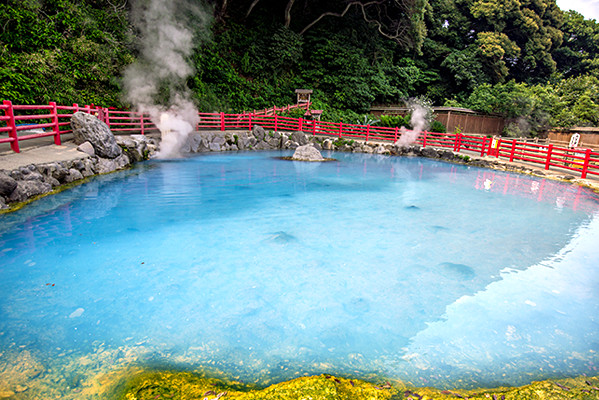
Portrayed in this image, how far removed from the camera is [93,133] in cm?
1041

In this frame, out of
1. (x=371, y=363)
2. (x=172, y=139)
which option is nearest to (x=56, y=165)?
(x=172, y=139)

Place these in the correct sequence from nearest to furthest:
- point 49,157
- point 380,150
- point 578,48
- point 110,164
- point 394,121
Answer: point 49,157
point 110,164
point 380,150
point 394,121
point 578,48

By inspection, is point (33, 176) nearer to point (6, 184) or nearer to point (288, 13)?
point (6, 184)

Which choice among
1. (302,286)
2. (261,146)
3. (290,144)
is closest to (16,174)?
(302,286)

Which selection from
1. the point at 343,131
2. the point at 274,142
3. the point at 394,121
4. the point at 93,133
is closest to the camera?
the point at 93,133

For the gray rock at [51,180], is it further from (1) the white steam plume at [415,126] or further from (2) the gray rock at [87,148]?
(1) the white steam plume at [415,126]

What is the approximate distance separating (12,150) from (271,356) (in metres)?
8.62

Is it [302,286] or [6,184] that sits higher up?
[6,184]

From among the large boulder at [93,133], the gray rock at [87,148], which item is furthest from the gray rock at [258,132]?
the gray rock at [87,148]

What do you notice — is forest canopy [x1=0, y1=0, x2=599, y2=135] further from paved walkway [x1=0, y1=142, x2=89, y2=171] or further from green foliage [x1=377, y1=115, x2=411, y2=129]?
paved walkway [x1=0, y1=142, x2=89, y2=171]

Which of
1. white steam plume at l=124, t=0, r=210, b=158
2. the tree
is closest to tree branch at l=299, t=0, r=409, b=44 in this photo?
white steam plume at l=124, t=0, r=210, b=158

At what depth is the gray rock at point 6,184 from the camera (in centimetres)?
646

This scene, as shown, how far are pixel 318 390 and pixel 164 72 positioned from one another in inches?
677

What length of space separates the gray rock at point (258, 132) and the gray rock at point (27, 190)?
1137 centimetres
